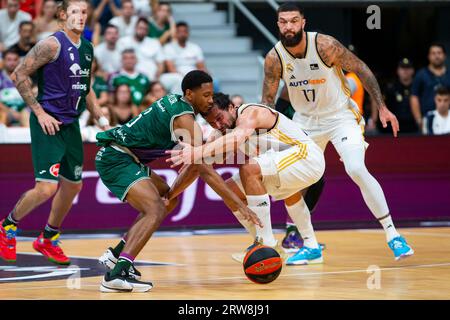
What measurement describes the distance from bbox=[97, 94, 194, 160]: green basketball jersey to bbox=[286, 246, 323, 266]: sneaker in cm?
183

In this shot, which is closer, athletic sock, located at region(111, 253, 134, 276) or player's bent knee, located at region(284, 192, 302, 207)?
athletic sock, located at region(111, 253, 134, 276)

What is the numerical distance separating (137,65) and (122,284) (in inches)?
329

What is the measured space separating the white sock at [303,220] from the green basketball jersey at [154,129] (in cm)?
166

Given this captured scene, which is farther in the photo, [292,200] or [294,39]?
[292,200]

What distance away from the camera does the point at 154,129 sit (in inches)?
298

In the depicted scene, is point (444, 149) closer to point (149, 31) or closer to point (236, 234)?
point (236, 234)

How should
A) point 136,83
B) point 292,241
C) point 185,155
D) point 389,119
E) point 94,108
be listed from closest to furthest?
point 185,155 → point 389,119 → point 94,108 → point 292,241 → point 136,83

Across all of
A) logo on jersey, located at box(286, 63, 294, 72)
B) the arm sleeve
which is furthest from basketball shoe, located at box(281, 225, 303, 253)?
the arm sleeve

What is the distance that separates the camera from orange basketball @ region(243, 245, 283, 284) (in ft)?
24.2

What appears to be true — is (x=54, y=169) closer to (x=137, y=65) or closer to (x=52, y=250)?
(x=52, y=250)

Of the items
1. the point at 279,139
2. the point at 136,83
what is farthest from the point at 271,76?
the point at 136,83

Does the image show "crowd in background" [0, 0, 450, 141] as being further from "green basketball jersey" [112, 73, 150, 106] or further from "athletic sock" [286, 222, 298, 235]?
"athletic sock" [286, 222, 298, 235]

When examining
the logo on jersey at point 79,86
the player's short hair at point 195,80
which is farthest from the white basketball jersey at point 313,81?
the logo on jersey at point 79,86

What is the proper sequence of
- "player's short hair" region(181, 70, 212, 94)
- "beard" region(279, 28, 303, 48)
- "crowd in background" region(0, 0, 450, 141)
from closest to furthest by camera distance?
1. "player's short hair" region(181, 70, 212, 94)
2. "beard" region(279, 28, 303, 48)
3. "crowd in background" region(0, 0, 450, 141)
